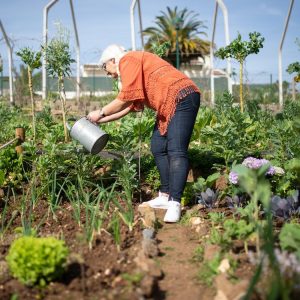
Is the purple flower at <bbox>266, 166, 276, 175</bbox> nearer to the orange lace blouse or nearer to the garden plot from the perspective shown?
the garden plot

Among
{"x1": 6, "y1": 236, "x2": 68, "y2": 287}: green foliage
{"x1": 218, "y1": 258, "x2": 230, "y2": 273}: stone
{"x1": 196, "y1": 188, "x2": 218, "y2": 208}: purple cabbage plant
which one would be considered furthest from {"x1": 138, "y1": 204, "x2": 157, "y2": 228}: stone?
{"x1": 6, "y1": 236, "x2": 68, "y2": 287}: green foliage

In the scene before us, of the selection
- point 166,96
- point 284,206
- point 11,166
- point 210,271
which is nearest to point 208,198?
point 284,206

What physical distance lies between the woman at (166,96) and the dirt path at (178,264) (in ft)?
0.69

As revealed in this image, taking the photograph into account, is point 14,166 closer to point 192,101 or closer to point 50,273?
point 192,101

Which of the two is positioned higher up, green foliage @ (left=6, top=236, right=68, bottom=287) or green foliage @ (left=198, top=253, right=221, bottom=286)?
green foliage @ (left=6, top=236, right=68, bottom=287)

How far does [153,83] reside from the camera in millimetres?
3004

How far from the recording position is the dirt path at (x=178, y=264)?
1.85 meters

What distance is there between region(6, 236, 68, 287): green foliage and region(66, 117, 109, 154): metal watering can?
4.17 feet

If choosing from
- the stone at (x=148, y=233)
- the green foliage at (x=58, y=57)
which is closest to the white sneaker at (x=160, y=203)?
the stone at (x=148, y=233)

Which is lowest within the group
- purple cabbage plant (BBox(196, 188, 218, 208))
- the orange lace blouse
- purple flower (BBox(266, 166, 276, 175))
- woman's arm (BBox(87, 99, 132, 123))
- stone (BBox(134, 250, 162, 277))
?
stone (BBox(134, 250, 162, 277))

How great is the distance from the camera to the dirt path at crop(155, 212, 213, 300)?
185cm

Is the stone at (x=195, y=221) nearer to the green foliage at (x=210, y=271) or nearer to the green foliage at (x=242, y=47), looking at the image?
the green foliage at (x=210, y=271)

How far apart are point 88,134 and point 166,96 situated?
63 centimetres

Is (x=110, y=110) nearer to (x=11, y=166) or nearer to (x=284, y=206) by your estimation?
(x=11, y=166)
